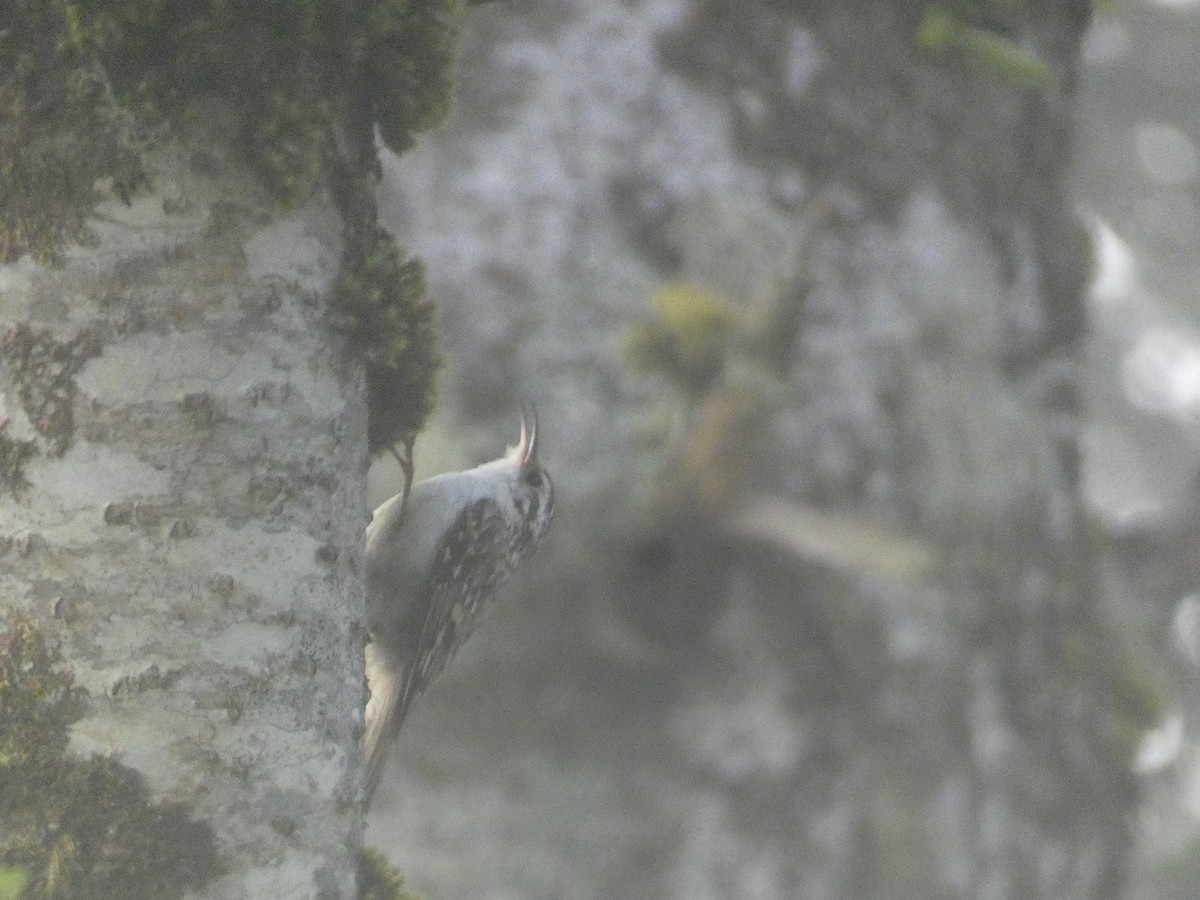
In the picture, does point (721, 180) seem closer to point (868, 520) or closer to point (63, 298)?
point (868, 520)

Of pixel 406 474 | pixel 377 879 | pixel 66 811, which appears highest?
pixel 66 811

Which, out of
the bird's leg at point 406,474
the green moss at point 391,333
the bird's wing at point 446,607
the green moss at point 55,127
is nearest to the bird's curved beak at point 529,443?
the bird's wing at point 446,607

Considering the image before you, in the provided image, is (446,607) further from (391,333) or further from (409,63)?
(409,63)

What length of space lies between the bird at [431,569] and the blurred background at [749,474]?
47.7 inches

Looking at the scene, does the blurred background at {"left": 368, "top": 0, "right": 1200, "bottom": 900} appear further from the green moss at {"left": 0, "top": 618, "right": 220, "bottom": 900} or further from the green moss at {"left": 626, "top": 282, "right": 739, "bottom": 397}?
the green moss at {"left": 0, "top": 618, "right": 220, "bottom": 900}

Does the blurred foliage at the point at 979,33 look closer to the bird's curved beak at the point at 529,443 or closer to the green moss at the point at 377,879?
the bird's curved beak at the point at 529,443

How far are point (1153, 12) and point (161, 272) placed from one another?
36.6ft

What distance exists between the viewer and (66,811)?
1668 mm

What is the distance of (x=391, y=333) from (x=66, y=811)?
28.4 inches

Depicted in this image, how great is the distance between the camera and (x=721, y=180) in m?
5.29

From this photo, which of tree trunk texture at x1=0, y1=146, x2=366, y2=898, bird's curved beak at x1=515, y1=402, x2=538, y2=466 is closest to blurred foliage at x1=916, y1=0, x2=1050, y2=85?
bird's curved beak at x1=515, y1=402, x2=538, y2=466

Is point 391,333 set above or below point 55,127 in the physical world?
below

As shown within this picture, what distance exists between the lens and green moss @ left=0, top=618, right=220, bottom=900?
166 centimetres

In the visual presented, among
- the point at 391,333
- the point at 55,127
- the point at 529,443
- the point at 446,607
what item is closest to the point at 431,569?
the point at 446,607
